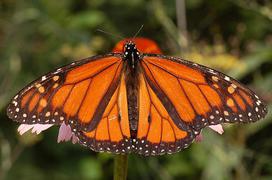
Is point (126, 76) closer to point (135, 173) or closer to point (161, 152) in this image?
point (161, 152)

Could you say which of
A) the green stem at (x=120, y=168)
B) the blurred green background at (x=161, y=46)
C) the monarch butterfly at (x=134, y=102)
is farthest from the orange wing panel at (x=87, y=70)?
the blurred green background at (x=161, y=46)

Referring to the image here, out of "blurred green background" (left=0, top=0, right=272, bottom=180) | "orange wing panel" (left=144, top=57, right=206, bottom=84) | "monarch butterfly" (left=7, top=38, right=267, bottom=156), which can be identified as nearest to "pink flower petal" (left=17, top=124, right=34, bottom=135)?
"monarch butterfly" (left=7, top=38, right=267, bottom=156)

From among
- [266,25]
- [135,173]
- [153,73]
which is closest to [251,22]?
[266,25]

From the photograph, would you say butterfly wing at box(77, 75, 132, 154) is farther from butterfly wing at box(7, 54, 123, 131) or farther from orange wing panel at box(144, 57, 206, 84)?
orange wing panel at box(144, 57, 206, 84)

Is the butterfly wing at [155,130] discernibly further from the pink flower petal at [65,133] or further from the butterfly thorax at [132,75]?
the pink flower petal at [65,133]

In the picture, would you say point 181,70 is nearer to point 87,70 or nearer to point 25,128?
Result: point 87,70

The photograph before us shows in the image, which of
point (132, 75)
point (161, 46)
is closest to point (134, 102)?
point (132, 75)
